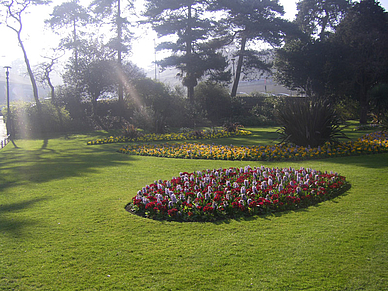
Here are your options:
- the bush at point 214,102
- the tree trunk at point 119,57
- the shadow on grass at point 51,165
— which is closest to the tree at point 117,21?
the tree trunk at point 119,57

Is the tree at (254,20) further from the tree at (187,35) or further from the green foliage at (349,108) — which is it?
the green foliage at (349,108)

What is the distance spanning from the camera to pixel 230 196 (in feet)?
16.5

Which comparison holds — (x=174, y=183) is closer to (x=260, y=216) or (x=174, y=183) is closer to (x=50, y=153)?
(x=260, y=216)

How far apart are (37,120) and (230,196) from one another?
65.8 feet

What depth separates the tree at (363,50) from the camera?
74.0 ft

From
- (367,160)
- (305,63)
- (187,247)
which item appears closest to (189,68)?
(305,63)

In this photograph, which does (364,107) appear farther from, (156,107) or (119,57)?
(119,57)

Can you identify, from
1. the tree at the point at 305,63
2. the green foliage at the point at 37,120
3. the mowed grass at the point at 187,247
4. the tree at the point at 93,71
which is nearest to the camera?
the mowed grass at the point at 187,247

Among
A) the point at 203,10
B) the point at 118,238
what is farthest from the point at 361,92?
the point at 118,238

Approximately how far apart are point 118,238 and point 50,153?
9553 mm

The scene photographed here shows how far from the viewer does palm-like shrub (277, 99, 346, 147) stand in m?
10.2

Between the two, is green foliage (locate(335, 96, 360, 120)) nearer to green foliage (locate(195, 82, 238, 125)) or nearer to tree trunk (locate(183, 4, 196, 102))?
green foliage (locate(195, 82, 238, 125))

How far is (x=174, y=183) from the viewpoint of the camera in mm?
5977

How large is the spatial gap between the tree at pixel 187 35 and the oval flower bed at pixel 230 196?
21.9 metres
